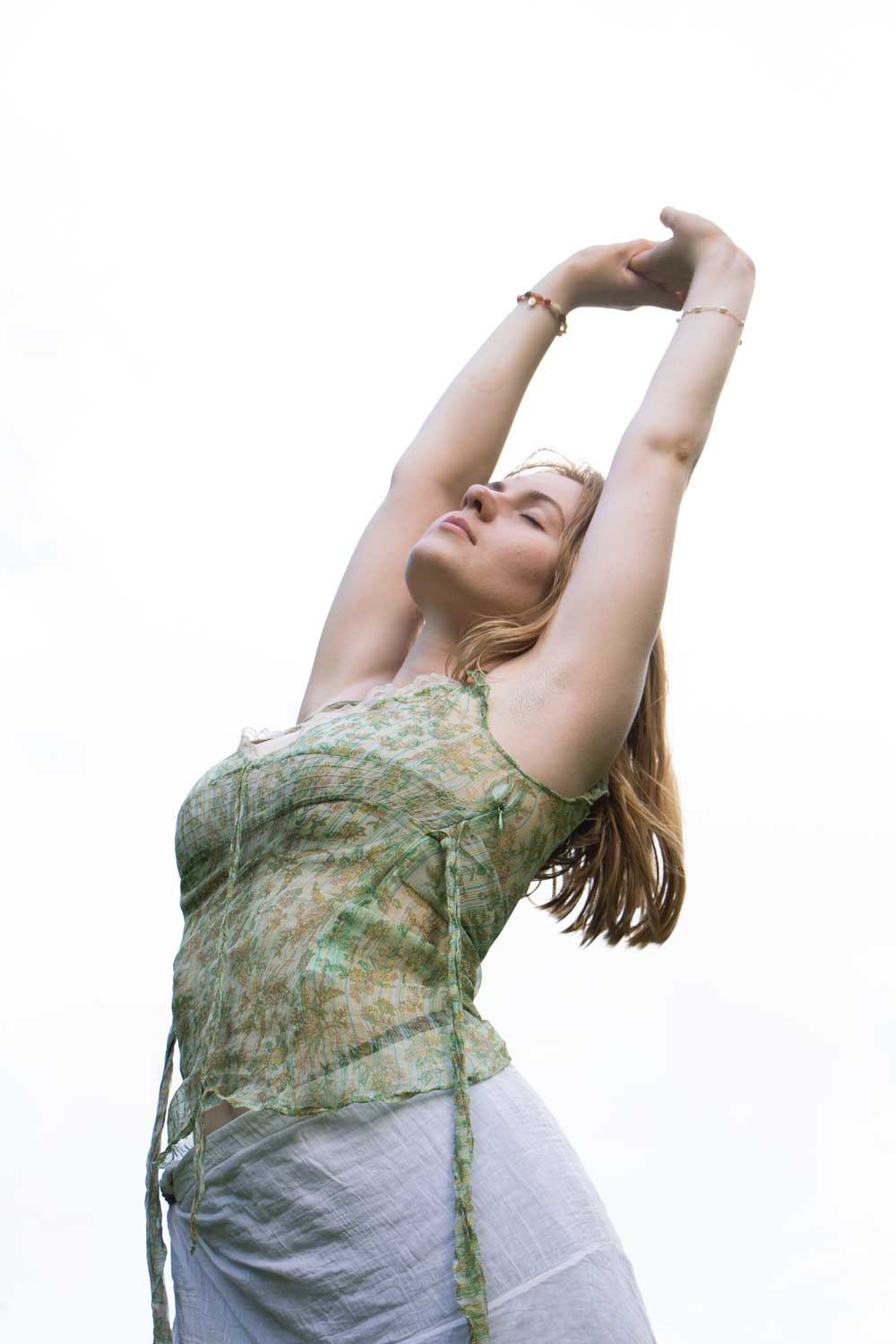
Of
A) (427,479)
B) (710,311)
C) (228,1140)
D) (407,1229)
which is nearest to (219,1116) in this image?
(228,1140)

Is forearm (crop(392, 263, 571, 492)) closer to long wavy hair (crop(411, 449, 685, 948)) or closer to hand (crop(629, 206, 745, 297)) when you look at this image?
hand (crop(629, 206, 745, 297))

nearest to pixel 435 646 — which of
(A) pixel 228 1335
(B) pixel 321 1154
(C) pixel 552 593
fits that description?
(C) pixel 552 593

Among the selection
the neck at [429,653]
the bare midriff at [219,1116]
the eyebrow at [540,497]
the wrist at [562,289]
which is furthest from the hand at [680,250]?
the bare midriff at [219,1116]

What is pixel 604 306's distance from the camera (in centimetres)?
231

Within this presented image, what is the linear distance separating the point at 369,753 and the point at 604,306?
1080 millimetres

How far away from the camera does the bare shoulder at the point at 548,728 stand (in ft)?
5.32

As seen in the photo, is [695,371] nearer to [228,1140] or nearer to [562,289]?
[562,289]

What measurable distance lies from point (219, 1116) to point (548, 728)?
1.91 ft

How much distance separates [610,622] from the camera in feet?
5.38

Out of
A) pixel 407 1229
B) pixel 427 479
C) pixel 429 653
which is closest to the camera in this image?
pixel 407 1229

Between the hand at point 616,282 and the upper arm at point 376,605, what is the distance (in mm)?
418

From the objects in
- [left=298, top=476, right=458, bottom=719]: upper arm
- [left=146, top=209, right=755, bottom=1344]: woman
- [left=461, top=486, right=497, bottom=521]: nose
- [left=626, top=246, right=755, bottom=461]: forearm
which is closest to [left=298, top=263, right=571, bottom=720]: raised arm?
[left=298, top=476, right=458, bottom=719]: upper arm

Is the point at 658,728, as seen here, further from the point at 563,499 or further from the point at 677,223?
the point at 677,223

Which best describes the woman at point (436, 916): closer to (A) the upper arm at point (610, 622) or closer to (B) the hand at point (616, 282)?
(A) the upper arm at point (610, 622)
